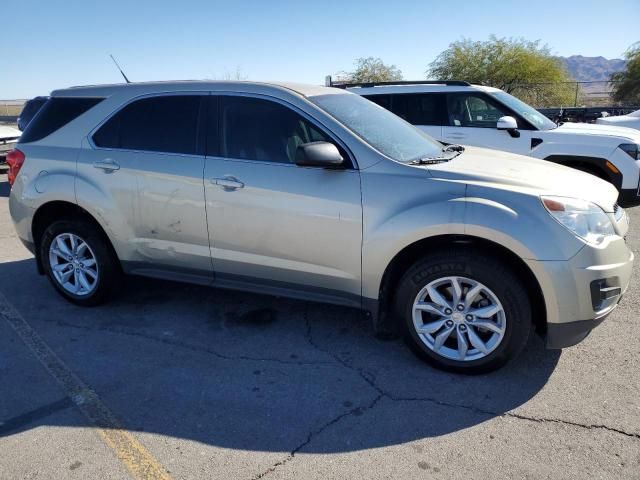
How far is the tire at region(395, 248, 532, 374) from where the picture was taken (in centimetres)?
314

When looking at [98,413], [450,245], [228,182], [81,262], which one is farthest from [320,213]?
[81,262]

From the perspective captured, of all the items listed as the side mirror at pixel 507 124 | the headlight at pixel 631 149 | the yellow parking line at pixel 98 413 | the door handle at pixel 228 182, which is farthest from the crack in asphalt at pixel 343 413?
the headlight at pixel 631 149

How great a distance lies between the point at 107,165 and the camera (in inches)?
166

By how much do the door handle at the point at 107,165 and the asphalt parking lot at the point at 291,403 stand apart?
4.17 ft

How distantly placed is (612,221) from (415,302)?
133 centimetres

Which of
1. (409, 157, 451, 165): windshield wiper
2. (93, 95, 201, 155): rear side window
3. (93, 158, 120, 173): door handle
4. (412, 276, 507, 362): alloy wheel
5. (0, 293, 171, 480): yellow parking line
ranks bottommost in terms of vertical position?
(0, 293, 171, 480): yellow parking line

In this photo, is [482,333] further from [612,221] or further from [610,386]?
[612,221]

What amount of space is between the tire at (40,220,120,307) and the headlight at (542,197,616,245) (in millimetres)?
3513

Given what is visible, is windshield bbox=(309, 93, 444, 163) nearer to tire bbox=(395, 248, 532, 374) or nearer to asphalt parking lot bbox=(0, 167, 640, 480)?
tire bbox=(395, 248, 532, 374)

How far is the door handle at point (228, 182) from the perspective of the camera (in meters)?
3.73

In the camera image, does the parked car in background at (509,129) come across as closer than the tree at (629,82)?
Yes

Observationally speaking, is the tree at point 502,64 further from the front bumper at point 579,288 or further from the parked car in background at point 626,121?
the front bumper at point 579,288

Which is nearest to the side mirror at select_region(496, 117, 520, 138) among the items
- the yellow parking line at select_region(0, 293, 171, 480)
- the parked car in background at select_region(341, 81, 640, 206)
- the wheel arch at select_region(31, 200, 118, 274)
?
the parked car in background at select_region(341, 81, 640, 206)

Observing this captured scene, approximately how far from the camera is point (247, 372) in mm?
3457
